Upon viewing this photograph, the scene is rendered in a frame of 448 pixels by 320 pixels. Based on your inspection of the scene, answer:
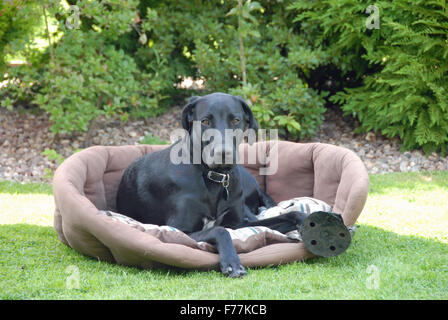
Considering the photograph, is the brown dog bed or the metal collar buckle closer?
the brown dog bed

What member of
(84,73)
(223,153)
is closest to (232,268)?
(223,153)

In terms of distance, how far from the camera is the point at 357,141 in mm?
7062

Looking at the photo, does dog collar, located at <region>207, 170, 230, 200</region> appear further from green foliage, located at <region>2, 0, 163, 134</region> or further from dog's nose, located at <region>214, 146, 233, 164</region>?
green foliage, located at <region>2, 0, 163, 134</region>

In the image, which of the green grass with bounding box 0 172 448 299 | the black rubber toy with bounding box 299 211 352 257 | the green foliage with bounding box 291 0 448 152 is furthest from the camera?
the green foliage with bounding box 291 0 448 152

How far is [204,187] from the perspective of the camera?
350cm

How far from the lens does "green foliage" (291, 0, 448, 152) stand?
597cm

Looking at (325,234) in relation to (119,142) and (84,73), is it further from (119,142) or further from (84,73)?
(119,142)

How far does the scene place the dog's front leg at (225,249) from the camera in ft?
9.30

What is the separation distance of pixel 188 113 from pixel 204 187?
1.72 feet

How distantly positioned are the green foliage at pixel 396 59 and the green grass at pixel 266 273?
2208 millimetres

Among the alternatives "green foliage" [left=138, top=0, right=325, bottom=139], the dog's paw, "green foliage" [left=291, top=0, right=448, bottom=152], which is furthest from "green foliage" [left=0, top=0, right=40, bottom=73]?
the dog's paw

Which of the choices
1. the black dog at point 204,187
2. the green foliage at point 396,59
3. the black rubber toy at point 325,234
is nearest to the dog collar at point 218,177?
the black dog at point 204,187

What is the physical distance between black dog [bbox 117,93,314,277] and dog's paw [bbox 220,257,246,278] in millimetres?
265

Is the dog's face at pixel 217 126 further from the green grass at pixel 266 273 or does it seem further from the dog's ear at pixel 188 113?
the green grass at pixel 266 273
